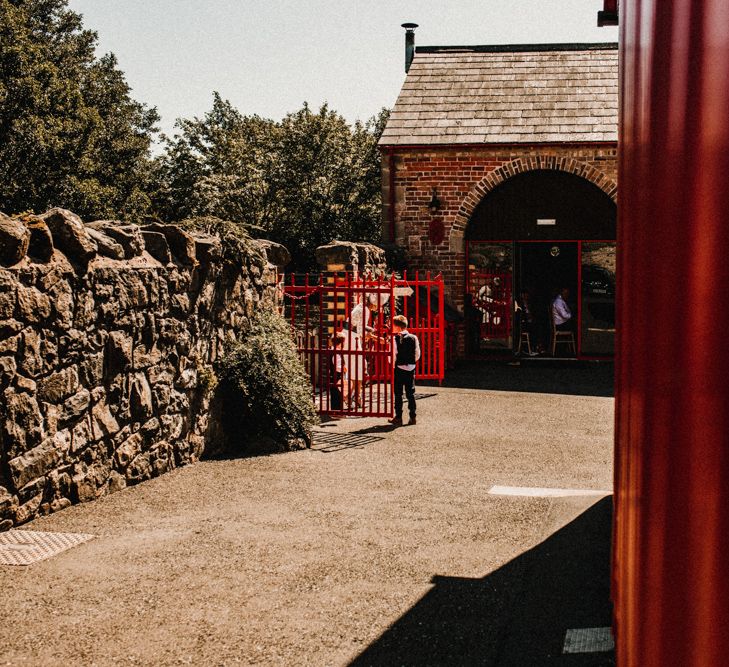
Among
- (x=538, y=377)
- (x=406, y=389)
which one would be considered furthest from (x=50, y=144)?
(x=406, y=389)

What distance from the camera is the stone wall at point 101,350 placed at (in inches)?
242

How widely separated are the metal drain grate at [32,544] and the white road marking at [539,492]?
3326 mm

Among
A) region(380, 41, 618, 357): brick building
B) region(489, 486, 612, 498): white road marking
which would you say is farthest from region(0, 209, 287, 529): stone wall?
region(380, 41, 618, 357): brick building

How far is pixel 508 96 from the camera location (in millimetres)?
A: 19906

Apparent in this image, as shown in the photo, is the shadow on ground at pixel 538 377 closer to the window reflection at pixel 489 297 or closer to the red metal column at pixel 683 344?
the window reflection at pixel 489 297

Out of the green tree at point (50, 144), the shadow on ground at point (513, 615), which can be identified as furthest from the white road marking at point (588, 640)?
the green tree at point (50, 144)

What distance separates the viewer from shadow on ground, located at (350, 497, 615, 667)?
4316 mm

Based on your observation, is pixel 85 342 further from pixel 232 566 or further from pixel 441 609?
pixel 441 609

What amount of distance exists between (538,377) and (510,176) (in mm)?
4803

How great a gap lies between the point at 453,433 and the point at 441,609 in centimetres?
565

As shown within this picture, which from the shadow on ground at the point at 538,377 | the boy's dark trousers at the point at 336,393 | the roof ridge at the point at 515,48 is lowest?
the shadow on ground at the point at 538,377

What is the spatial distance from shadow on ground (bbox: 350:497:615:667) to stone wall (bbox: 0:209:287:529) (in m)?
2.96

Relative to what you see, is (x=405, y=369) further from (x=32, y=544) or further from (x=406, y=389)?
(x=32, y=544)

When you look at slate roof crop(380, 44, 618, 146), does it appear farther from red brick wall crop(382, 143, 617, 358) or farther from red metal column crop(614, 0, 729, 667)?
red metal column crop(614, 0, 729, 667)
